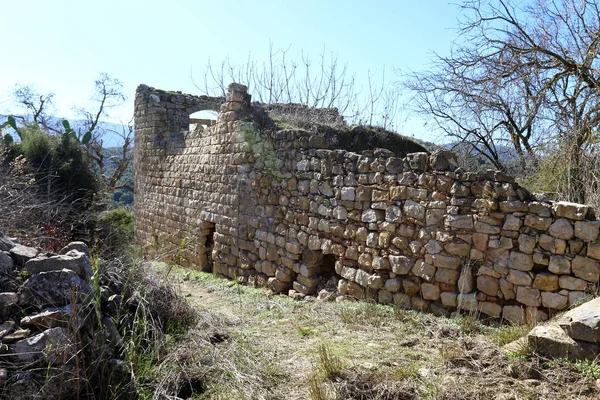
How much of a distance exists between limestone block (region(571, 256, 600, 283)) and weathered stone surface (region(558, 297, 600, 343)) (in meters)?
0.68

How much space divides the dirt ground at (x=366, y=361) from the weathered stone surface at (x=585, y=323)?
21 cm

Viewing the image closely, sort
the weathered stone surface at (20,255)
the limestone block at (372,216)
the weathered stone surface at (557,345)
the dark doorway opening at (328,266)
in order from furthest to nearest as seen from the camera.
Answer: the dark doorway opening at (328,266), the limestone block at (372,216), the weathered stone surface at (20,255), the weathered stone surface at (557,345)

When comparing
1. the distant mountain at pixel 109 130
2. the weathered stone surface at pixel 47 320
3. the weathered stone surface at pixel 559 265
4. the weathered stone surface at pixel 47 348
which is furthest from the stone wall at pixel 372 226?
the distant mountain at pixel 109 130

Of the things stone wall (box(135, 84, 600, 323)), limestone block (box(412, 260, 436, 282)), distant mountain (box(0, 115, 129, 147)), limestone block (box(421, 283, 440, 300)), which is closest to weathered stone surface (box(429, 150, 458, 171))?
stone wall (box(135, 84, 600, 323))

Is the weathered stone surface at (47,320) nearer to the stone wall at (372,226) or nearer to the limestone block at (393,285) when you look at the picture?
the stone wall at (372,226)

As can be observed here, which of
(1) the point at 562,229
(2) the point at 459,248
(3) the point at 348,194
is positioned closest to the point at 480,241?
(2) the point at 459,248

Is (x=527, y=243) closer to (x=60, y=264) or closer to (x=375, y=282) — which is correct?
(x=375, y=282)

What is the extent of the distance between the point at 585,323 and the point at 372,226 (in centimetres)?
273

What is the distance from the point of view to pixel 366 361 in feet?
12.6

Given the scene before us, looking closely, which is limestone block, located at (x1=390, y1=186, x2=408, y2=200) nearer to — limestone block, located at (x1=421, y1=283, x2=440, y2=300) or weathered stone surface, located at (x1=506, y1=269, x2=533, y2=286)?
limestone block, located at (x1=421, y1=283, x2=440, y2=300)

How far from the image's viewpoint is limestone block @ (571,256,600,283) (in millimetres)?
4105

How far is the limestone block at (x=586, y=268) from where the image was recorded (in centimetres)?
411

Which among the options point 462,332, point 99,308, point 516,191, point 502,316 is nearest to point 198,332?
point 99,308

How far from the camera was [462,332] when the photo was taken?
4438 mm
